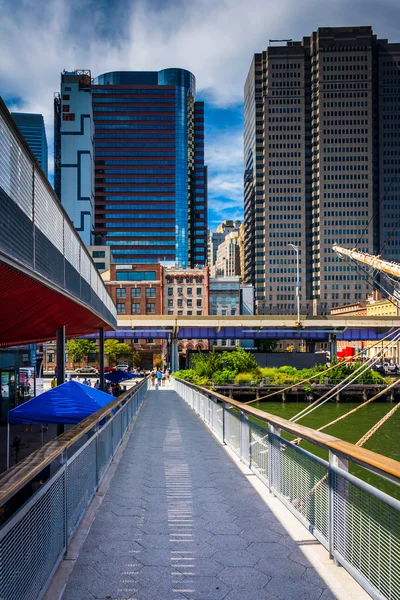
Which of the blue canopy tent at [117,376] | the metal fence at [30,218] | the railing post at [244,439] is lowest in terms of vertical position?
the blue canopy tent at [117,376]

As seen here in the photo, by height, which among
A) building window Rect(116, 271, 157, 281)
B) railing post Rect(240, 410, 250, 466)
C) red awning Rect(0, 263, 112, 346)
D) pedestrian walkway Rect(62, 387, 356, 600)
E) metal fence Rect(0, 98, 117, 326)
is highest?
building window Rect(116, 271, 157, 281)

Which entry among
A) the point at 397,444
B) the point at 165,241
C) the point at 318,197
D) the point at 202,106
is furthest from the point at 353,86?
the point at 397,444

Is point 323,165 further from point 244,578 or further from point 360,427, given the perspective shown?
point 244,578

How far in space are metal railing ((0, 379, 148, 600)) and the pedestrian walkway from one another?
0.99ft

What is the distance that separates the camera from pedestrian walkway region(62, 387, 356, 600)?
187 inches

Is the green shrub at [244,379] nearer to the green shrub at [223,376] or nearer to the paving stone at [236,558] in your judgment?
the green shrub at [223,376]

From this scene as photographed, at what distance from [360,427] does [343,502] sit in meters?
30.6

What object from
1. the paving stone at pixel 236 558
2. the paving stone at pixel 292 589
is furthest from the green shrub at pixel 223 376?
the paving stone at pixel 292 589

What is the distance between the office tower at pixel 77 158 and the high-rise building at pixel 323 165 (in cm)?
4927

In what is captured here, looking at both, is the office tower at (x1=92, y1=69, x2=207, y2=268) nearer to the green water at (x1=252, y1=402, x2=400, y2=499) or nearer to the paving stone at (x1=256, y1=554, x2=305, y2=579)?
the green water at (x1=252, y1=402, x2=400, y2=499)

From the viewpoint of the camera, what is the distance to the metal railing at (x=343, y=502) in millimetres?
4258

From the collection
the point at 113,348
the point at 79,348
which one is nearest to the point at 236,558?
the point at 79,348

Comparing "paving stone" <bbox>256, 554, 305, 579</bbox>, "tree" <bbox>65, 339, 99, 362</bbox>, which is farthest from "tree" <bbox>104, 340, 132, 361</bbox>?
"paving stone" <bbox>256, 554, 305, 579</bbox>

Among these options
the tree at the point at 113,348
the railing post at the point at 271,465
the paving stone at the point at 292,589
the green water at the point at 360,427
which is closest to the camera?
the paving stone at the point at 292,589
